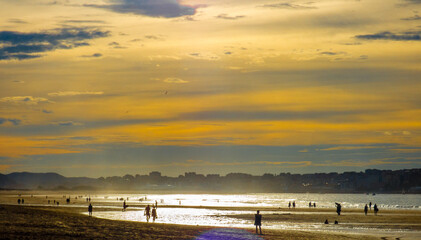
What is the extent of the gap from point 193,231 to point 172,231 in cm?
238

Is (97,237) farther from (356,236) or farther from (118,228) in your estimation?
(356,236)

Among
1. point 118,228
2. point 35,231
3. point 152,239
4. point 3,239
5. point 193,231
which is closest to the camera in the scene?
point 3,239

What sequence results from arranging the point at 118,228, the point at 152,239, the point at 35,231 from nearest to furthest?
the point at 35,231, the point at 152,239, the point at 118,228

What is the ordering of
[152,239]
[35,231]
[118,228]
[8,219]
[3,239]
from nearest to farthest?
[3,239], [35,231], [152,239], [8,219], [118,228]

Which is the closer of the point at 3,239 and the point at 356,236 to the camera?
the point at 3,239

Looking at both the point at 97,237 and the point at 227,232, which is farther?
the point at 227,232

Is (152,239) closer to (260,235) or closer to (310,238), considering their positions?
(260,235)

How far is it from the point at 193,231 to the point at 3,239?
65.3 feet

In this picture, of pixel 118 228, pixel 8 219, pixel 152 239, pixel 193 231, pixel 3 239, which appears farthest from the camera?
pixel 193 231

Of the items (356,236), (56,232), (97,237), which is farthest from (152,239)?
(356,236)

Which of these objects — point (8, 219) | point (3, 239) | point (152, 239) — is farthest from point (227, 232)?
point (3, 239)

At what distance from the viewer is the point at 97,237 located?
111ft

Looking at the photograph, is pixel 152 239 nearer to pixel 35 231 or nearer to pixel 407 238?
pixel 35 231

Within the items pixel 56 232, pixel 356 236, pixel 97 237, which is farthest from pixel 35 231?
pixel 356 236
